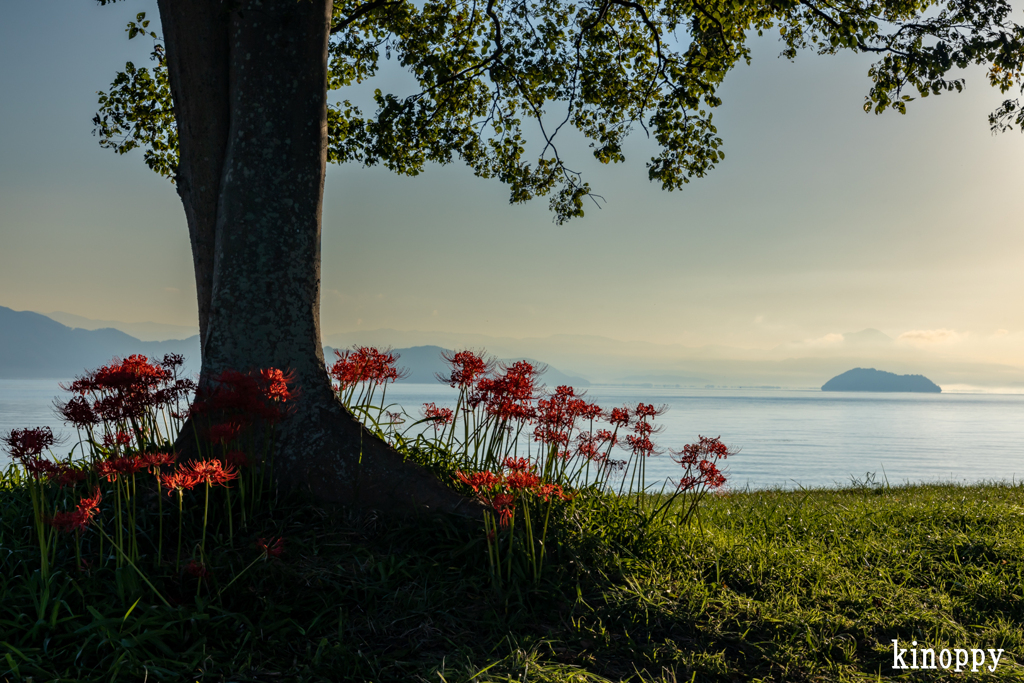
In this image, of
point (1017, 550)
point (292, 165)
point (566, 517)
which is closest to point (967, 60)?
point (1017, 550)

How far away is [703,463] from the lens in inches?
173

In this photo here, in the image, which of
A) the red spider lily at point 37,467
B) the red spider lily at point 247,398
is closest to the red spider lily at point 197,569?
the red spider lily at point 247,398

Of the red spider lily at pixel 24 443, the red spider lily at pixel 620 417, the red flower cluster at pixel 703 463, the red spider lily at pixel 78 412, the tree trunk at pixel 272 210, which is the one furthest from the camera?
the red spider lily at pixel 620 417

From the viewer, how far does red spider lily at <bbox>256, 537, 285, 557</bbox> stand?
3.16 meters

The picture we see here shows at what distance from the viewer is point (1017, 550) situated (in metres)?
5.17

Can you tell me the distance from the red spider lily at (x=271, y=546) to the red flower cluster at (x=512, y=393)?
5.44 feet

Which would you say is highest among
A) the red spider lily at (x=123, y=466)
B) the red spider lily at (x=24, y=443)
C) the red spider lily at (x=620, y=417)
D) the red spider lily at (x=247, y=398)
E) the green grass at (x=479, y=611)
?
the red spider lily at (x=247, y=398)

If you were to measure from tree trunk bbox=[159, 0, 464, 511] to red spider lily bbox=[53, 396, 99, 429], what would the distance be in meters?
0.79

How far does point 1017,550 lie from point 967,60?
4.61 metres

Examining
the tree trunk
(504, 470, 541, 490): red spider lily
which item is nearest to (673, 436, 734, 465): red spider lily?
(504, 470, 541, 490): red spider lily

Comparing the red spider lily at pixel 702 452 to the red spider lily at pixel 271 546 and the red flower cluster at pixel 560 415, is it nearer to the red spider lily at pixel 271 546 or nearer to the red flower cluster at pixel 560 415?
the red flower cluster at pixel 560 415

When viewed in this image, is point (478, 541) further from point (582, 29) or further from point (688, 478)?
point (582, 29)

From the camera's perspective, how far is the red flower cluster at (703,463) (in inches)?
170

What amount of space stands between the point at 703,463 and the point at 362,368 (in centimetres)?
268
